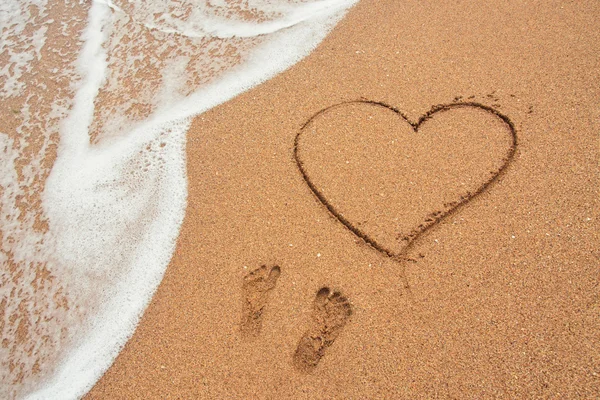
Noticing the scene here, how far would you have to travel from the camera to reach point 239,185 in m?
3.02

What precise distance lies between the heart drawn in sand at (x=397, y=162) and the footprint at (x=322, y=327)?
397mm

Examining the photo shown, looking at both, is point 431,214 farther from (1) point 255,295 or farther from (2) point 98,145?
(2) point 98,145

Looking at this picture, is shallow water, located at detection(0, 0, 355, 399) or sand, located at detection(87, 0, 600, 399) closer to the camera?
sand, located at detection(87, 0, 600, 399)

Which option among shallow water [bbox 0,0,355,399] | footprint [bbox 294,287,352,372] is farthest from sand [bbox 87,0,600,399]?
shallow water [bbox 0,0,355,399]

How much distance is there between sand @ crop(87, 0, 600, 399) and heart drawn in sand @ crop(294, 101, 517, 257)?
11 millimetres

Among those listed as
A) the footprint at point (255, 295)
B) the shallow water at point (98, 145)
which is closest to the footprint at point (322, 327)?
the footprint at point (255, 295)

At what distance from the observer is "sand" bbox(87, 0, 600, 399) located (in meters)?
2.25

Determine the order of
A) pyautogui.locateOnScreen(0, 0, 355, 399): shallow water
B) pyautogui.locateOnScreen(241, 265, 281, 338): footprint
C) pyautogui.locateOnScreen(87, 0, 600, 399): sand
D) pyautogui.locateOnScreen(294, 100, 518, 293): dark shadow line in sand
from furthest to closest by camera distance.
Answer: pyautogui.locateOnScreen(0, 0, 355, 399): shallow water, pyautogui.locateOnScreen(294, 100, 518, 293): dark shadow line in sand, pyautogui.locateOnScreen(241, 265, 281, 338): footprint, pyautogui.locateOnScreen(87, 0, 600, 399): sand

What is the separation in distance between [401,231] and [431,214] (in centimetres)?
21

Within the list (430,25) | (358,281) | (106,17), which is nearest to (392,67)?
(430,25)

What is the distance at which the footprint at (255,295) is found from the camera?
2.47 metres

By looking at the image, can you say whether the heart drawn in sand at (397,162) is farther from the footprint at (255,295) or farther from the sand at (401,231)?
the footprint at (255,295)

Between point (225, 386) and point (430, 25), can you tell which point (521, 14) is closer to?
point (430, 25)

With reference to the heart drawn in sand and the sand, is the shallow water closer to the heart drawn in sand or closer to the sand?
the sand
